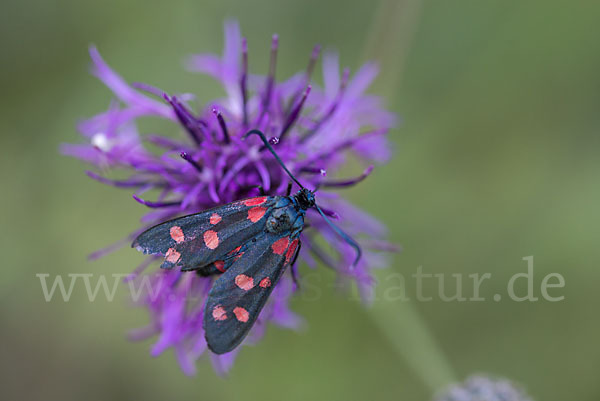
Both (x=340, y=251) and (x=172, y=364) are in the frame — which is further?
(x=172, y=364)

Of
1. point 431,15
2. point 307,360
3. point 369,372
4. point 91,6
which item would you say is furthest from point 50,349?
point 431,15

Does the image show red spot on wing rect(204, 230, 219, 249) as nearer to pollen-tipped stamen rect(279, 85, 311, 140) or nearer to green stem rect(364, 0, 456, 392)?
pollen-tipped stamen rect(279, 85, 311, 140)

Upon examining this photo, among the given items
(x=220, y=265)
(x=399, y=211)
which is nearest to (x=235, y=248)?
(x=220, y=265)

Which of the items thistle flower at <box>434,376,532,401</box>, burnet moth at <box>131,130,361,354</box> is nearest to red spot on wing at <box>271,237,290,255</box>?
burnet moth at <box>131,130,361,354</box>

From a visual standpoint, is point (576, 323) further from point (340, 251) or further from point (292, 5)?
point (292, 5)

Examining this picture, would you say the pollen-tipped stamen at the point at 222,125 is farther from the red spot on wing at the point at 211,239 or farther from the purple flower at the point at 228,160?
the red spot on wing at the point at 211,239

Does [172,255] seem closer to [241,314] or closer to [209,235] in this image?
[209,235]

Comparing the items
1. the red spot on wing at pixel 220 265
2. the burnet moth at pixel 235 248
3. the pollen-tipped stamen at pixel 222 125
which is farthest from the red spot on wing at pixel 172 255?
the pollen-tipped stamen at pixel 222 125
